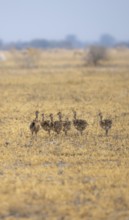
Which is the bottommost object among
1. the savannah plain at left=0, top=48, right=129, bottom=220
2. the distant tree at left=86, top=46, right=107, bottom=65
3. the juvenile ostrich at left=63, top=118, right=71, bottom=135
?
the savannah plain at left=0, top=48, right=129, bottom=220

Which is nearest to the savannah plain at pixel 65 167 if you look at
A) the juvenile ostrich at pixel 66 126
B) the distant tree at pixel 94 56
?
the juvenile ostrich at pixel 66 126

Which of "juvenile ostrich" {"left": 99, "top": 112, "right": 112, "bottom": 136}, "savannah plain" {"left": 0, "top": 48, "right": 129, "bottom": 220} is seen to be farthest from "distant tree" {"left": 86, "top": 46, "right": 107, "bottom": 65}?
"juvenile ostrich" {"left": 99, "top": 112, "right": 112, "bottom": 136}

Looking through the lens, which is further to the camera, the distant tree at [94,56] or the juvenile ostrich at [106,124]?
the distant tree at [94,56]

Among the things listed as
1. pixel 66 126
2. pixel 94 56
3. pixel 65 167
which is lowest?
pixel 65 167

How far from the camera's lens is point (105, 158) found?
15.8m

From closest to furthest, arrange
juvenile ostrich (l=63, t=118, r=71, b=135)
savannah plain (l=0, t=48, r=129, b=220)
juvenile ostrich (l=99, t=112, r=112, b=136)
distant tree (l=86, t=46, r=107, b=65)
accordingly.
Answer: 1. savannah plain (l=0, t=48, r=129, b=220)
2. juvenile ostrich (l=63, t=118, r=71, b=135)
3. juvenile ostrich (l=99, t=112, r=112, b=136)
4. distant tree (l=86, t=46, r=107, b=65)

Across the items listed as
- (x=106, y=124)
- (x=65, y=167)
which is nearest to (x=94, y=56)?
(x=106, y=124)

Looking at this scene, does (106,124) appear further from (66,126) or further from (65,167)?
(65,167)

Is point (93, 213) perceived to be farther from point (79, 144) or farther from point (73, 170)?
point (79, 144)

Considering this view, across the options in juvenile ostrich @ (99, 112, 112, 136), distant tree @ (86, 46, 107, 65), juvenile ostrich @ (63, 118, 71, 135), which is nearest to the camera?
juvenile ostrich @ (63, 118, 71, 135)

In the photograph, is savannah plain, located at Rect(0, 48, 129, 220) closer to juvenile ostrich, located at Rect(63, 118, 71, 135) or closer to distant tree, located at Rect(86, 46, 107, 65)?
juvenile ostrich, located at Rect(63, 118, 71, 135)

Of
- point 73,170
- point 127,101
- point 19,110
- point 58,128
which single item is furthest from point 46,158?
point 127,101

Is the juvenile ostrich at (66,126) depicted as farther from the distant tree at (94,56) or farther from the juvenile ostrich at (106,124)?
the distant tree at (94,56)

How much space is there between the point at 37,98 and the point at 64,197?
2074cm
